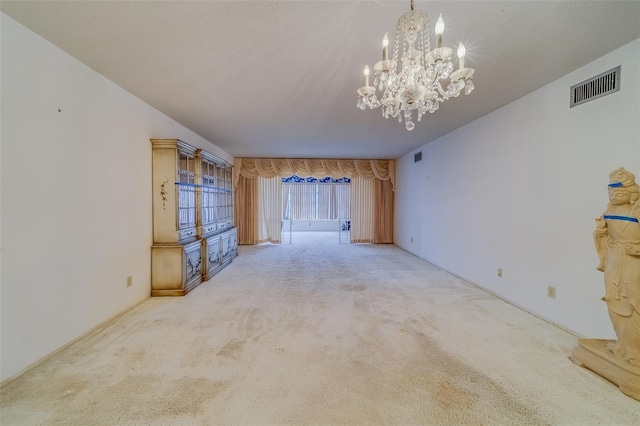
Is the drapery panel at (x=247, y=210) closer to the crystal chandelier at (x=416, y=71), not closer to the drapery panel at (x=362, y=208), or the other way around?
the drapery panel at (x=362, y=208)

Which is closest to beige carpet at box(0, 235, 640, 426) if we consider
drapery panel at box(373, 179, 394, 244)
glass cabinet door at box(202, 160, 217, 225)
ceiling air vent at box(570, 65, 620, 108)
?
glass cabinet door at box(202, 160, 217, 225)

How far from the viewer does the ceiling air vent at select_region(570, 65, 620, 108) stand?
2.06 meters

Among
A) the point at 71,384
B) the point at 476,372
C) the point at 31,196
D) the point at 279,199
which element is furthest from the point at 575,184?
the point at 279,199

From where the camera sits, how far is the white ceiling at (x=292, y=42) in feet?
5.24

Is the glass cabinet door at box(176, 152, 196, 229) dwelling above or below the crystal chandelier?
below

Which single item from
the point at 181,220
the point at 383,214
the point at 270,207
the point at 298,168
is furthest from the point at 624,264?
the point at 270,207

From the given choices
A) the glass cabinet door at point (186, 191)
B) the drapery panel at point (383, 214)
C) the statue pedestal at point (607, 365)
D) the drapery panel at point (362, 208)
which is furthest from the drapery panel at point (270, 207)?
the statue pedestal at point (607, 365)

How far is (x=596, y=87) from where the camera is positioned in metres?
2.17

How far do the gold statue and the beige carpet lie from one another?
33 centimetres

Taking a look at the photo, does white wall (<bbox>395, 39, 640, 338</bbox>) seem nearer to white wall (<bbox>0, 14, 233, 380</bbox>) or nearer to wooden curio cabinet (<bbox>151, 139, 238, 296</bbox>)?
wooden curio cabinet (<bbox>151, 139, 238, 296</bbox>)

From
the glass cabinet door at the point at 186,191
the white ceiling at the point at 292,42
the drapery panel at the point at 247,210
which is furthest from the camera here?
the drapery panel at the point at 247,210

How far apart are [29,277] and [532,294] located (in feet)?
14.0

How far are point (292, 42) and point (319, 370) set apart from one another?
2.28 meters

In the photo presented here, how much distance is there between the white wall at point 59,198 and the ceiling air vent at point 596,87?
4184mm
